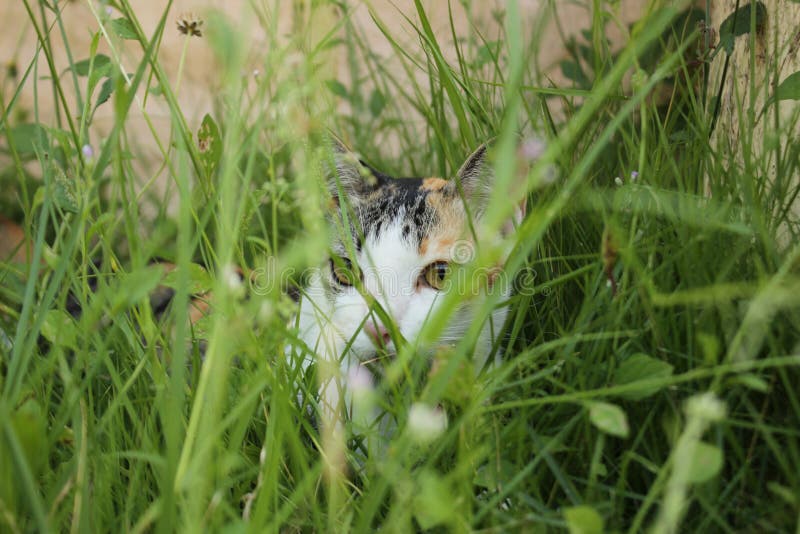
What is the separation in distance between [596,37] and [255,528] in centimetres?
92

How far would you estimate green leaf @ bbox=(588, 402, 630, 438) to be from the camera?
60 centimetres

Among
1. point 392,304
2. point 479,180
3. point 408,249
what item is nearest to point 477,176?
point 479,180

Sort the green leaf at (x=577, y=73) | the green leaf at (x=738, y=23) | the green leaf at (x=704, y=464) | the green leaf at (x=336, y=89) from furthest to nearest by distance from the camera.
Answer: the green leaf at (x=336, y=89) → the green leaf at (x=577, y=73) → the green leaf at (x=738, y=23) → the green leaf at (x=704, y=464)

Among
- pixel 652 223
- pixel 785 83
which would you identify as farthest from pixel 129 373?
pixel 785 83

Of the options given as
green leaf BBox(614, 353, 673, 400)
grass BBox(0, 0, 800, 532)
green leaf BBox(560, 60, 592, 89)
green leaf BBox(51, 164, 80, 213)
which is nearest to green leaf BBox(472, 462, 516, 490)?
grass BBox(0, 0, 800, 532)

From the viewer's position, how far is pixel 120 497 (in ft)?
2.77

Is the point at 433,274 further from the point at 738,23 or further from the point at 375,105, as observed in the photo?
the point at 375,105

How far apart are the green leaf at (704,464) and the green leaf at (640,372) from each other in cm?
14

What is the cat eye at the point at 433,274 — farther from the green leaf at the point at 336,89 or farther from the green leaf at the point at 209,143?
the green leaf at the point at 336,89

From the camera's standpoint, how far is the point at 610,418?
2.04 feet

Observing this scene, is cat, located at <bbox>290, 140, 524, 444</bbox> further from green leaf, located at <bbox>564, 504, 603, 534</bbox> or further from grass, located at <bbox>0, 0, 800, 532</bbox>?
green leaf, located at <bbox>564, 504, 603, 534</bbox>

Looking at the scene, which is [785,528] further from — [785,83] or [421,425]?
[785,83]

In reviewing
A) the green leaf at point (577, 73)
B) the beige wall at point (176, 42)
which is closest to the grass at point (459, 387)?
the green leaf at point (577, 73)

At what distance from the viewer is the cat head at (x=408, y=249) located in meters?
1.23
